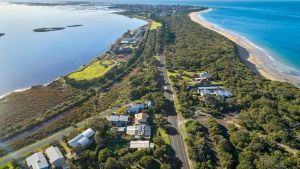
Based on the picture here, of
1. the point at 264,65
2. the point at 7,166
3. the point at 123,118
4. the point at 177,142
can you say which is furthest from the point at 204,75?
the point at 7,166

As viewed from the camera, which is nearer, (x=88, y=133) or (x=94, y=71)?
(x=88, y=133)

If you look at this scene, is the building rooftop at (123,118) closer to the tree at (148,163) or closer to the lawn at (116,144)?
the lawn at (116,144)

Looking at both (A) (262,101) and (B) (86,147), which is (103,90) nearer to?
(B) (86,147)

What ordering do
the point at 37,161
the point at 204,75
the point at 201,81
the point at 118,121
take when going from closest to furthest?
the point at 37,161 → the point at 118,121 → the point at 201,81 → the point at 204,75

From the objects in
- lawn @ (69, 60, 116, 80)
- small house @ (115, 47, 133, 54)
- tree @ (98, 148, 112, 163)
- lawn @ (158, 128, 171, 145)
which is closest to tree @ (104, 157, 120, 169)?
tree @ (98, 148, 112, 163)

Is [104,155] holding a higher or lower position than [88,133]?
lower

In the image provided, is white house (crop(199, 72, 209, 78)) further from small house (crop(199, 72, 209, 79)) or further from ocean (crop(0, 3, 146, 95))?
ocean (crop(0, 3, 146, 95))

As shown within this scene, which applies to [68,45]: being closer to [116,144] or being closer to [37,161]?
[116,144]

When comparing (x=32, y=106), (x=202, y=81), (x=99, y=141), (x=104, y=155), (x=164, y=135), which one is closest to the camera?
(x=104, y=155)
